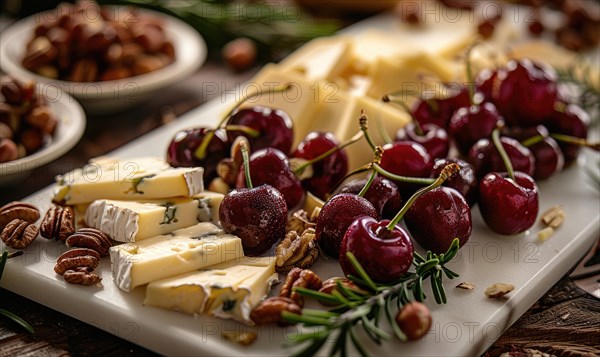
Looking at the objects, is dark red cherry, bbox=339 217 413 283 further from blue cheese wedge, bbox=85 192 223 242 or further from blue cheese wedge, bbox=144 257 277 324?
blue cheese wedge, bbox=85 192 223 242

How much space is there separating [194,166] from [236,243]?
29 cm

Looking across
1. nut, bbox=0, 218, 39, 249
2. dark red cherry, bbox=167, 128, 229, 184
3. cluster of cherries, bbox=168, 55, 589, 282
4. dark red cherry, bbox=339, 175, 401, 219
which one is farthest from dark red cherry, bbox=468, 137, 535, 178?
nut, bbox=0, 218, 39, 249

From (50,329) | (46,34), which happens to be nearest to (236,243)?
(50,329)

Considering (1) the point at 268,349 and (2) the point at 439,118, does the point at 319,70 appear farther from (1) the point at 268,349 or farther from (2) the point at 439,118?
(1) the point at 268,349

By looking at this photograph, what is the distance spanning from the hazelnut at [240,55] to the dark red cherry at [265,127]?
2.61ft

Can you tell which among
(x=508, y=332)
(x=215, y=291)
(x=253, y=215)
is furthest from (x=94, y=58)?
(x=508, y=332)

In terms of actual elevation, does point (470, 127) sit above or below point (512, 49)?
above

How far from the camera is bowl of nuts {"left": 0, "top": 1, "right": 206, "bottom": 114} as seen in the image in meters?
1.99

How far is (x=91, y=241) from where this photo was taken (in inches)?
52.3

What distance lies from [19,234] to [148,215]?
25 cm

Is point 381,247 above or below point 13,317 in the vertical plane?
above

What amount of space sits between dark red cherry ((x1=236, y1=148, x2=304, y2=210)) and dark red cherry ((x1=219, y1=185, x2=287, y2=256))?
0.28 ft

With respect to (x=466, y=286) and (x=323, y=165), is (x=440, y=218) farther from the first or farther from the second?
(x=323, y=165)

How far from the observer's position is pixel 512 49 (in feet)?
7.66
